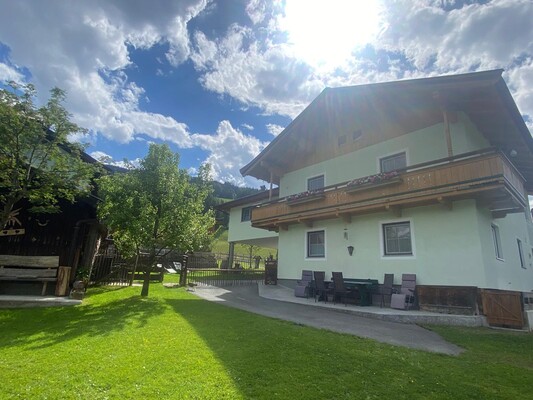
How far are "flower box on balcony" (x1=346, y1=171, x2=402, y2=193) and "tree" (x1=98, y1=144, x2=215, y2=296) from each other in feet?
20.1

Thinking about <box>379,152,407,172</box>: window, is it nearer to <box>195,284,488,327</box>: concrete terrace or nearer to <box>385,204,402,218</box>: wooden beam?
<box>385,204,402,218</box>: wooden beam

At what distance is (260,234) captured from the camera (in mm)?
23625

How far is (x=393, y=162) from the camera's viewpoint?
554 inches

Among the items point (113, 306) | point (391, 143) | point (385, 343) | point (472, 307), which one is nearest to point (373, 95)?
point (391, 143)

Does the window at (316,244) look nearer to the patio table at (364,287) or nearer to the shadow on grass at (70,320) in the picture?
the patio table at (364,287)

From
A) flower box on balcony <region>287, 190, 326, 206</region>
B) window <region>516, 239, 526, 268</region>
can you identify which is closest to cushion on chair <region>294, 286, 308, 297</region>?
flower box on balcony <region>287, 190, 326, 206</region>

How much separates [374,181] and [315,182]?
550 cm

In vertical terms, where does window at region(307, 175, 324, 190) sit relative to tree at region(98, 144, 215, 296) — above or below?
above

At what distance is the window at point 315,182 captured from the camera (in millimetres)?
17109

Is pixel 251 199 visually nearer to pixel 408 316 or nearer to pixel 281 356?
pixel 408 316

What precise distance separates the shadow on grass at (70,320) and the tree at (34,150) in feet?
8.69

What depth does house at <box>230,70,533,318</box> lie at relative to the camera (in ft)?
34.0

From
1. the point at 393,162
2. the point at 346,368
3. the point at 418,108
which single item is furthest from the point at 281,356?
the point at 418,108

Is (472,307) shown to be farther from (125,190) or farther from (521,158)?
(125,190)
